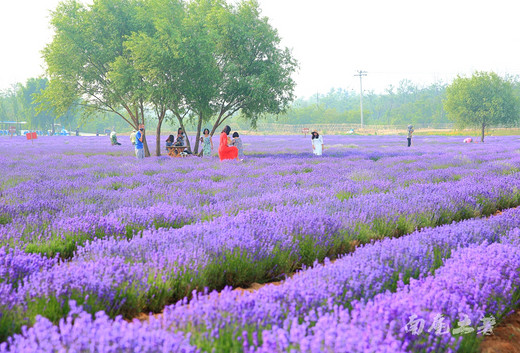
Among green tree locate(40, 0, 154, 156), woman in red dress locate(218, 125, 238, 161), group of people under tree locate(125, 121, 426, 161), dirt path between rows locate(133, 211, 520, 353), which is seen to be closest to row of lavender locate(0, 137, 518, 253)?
dirt path between rows locate(133, 211, 520, 353)

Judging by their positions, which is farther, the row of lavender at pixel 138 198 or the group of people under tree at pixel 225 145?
the group of people under tree at pixel 225 145

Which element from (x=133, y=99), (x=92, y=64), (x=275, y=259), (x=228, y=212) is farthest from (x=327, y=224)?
(x=92, y=64)

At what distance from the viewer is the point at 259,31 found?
55.0 ft

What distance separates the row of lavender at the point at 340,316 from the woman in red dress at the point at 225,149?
427 inches

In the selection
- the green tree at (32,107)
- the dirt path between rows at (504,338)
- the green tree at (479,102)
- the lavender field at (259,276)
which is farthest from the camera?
the green tree at (32,107)

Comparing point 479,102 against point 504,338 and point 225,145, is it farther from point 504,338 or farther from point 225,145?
point 504,338

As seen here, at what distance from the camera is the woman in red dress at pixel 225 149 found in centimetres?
1358

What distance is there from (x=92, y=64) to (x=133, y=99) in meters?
3.69

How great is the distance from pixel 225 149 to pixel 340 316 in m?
12.2

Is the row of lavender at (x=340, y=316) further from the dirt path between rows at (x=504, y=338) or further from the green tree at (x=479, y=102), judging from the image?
the green tree at (x=479, y=102)

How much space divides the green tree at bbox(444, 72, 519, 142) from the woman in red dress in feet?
79.0

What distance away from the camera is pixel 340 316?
196 cm

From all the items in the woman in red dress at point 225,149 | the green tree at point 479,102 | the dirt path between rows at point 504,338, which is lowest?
the dirt path between rows at point 504,338

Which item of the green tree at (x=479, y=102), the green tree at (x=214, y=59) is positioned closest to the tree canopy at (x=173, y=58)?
the green tree at (x=214, y=59)
